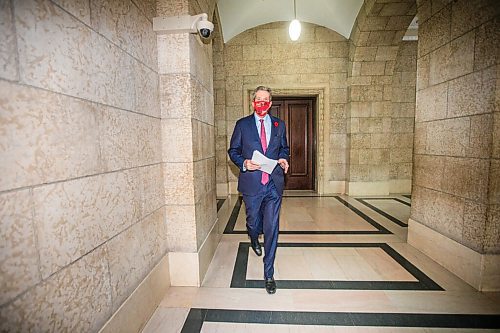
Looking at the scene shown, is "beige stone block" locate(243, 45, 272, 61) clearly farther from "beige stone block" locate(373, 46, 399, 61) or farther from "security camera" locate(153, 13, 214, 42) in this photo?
"security camera" locate(153, 13, 214, 42)

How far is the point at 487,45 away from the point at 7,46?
3.18 m

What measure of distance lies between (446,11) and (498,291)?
8.73 ft

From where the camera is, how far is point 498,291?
2.27 metres

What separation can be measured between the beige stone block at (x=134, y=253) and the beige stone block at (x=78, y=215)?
0.10 meters

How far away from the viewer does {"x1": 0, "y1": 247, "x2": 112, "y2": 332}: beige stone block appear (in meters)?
0.94

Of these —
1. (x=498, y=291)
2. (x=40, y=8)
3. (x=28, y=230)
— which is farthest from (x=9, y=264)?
(x=498, y=291)

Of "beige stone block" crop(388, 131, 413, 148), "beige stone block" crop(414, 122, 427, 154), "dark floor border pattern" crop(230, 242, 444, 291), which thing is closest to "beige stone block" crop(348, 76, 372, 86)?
"beige stone block" crop(388, 131, 413, 148)

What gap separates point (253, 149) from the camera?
7.87 feet

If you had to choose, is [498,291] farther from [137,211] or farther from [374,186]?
[374,186]

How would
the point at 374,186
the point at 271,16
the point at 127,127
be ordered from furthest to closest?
the point at 374,186, the point at 271,16, the point at 127,127

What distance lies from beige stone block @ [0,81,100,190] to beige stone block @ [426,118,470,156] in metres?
3.00

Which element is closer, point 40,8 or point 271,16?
point 40,8

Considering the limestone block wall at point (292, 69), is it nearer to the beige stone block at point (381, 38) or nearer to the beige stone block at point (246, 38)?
the beige stone block at point (246, 38)

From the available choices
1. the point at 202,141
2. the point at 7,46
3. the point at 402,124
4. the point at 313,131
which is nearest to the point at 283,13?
the point at 313,131
